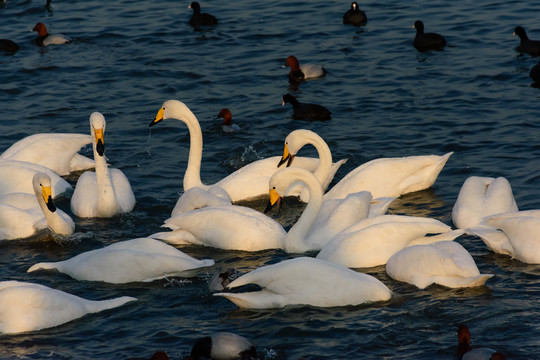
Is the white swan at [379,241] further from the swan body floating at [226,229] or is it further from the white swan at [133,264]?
the white swan at [133,264]

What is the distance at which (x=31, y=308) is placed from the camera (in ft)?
28.1

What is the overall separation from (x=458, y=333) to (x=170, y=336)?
249 cm

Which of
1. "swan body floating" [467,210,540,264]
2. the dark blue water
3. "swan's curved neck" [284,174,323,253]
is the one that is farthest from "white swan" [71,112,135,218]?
"swan body floating" [467,210,540,264]

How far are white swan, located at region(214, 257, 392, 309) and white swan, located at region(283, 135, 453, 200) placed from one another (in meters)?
3.26

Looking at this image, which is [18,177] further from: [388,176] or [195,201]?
[388,176]

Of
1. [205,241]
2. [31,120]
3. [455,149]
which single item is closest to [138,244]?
[205,241]

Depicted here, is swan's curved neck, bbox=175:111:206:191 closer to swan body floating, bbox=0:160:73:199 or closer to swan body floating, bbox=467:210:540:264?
swan body floating, bbox=0:160:73:199

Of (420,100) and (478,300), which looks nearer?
(478,300)

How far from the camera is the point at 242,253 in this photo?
10.6 m

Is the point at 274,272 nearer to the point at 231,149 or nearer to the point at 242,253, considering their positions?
the point at 242,253

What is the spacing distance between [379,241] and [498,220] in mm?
1242

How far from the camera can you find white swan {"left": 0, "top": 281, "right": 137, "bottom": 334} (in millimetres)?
8531

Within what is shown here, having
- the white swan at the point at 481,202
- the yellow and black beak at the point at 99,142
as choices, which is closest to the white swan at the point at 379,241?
the white swan at the point at 481,202

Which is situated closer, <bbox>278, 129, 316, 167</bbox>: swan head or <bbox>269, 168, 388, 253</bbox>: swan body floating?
<bbox>269, 168, 388, 253</bbox>: swan body floating
